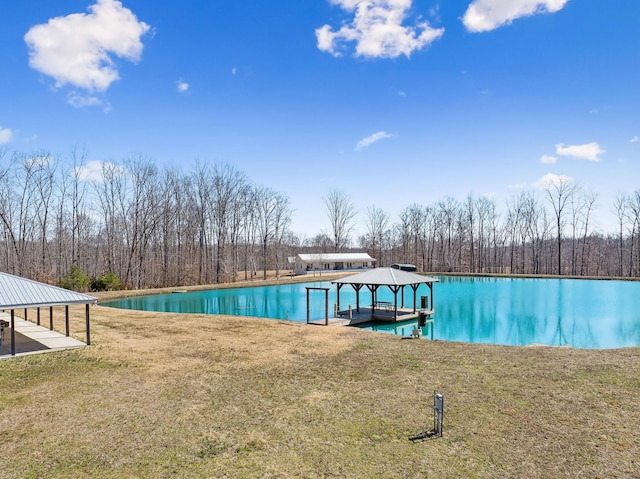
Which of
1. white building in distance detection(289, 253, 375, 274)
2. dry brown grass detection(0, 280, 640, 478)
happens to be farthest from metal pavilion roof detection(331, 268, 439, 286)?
white building in distance detection(289, 253, 375, 274)

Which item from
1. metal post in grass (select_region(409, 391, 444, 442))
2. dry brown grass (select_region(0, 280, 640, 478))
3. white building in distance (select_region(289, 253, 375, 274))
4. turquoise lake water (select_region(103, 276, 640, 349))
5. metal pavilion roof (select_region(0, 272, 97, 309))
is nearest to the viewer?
dry brown grass (select_region(0, 280, 640, 478))

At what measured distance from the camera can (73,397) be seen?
7891 millimetres

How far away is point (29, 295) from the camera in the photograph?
10.6m

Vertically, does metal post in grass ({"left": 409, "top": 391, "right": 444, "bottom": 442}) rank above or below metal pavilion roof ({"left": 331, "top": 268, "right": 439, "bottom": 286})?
below

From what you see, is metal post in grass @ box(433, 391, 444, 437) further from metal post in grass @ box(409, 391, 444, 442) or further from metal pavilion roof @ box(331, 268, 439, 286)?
metal pavilion roof @ box(331, 268, 439, 286)

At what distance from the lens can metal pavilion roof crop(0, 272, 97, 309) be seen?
1006cm

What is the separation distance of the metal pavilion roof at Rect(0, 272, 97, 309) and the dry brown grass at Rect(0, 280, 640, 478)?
145 cm

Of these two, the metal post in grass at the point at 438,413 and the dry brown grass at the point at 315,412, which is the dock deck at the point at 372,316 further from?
the metal post in grass at the point at 438,413

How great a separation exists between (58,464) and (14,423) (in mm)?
2034

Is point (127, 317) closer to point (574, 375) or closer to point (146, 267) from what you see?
point (574, 375)

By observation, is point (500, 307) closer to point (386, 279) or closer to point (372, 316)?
point (386, 279)

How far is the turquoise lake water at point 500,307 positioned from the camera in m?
17.0

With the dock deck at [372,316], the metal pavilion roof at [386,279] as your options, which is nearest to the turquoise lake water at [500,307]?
the dock deck at [372,316]

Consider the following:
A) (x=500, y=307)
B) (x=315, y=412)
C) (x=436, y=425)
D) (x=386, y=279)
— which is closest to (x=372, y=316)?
(x=386, y=279)
